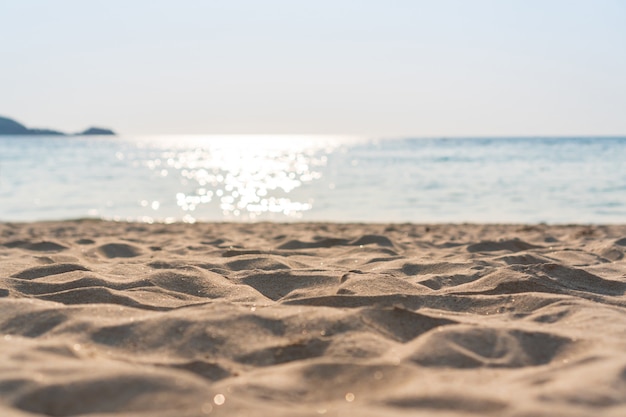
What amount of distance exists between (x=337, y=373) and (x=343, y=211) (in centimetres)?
1001

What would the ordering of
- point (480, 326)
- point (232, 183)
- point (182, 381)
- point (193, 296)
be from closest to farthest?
point (182, 381)
point (480, 326)
point (193, 296)
point (232, 183)

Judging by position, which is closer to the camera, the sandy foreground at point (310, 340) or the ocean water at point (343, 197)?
the sandy foreground at point (310, 340)

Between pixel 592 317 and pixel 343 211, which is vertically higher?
pixel 592 317

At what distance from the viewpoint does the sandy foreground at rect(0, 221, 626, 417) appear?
4.33 ft

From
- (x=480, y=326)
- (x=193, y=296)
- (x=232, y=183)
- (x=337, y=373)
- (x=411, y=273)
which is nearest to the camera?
(x=337, y=373)

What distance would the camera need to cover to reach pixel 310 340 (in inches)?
70.3

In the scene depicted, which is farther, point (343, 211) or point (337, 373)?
point (343, 211)

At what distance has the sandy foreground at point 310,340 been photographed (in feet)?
4.33

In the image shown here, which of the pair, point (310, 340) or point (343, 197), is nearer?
point (310, 340)

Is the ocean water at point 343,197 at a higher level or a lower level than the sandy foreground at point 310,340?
lower

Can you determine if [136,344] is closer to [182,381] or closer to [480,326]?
[182,381]

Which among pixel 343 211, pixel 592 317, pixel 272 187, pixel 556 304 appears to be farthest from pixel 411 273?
pixel 272 187

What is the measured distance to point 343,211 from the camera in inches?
453

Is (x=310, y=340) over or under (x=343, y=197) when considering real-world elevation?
over
